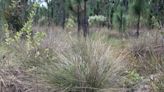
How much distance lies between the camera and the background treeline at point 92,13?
32.9 ft

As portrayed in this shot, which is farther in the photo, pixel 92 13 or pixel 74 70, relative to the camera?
pixel 92 13

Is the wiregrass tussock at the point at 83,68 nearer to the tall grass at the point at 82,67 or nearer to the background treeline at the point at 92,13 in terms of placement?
the tall grass at the point at 82,67

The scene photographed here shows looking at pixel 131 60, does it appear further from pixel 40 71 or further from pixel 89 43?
pixel 40 71

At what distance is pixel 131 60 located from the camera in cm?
739

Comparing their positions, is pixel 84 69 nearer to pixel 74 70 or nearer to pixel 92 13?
pixel 74 70

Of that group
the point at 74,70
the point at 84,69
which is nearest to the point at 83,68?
the point at 84,69

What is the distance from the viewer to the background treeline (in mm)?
10039

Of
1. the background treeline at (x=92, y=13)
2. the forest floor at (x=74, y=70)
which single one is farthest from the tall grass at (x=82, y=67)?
the background treeline at (x=92, y=13)

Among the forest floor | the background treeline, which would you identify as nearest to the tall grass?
the forest floor

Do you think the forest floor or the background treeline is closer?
the forest floor

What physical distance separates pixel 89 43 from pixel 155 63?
3.64 ft

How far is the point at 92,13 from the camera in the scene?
137ft

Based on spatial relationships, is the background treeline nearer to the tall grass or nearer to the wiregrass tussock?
the tall grass

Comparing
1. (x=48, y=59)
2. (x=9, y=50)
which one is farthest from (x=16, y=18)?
(x=48, y=59)
